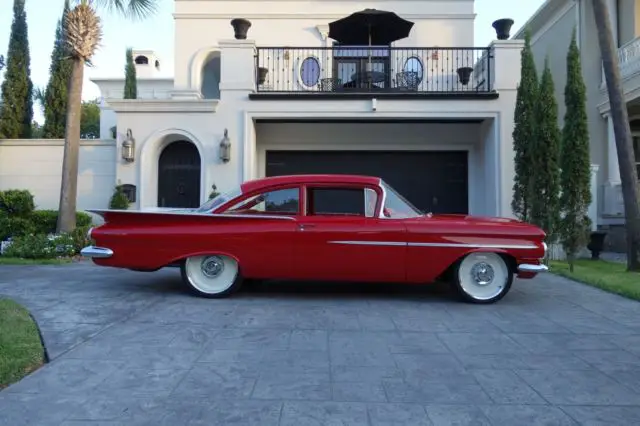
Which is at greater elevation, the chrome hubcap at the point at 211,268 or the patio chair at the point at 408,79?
the patio chair at the point at 408,79

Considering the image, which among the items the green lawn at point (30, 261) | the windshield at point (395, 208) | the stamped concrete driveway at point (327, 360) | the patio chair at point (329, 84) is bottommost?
the stamped concrete driveway at point (327, 360)

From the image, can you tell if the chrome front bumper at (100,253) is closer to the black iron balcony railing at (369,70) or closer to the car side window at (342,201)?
the car side window at (342,201)

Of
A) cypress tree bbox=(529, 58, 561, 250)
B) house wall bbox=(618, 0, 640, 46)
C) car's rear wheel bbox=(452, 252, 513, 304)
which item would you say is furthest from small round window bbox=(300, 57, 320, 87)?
car's rear wheel bbox=(452, 252, 513, 304)

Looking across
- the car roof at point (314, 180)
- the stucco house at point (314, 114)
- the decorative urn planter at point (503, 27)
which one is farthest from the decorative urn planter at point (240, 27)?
the car roof at point (314, 180)

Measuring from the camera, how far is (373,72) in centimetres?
1292

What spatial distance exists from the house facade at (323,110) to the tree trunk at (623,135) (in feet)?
9.54

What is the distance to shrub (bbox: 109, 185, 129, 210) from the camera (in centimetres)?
1209

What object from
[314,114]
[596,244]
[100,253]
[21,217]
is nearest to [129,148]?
[21,217]

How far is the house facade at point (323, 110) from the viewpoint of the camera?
487 inches

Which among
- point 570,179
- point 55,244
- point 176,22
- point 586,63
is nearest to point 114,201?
point 55,244

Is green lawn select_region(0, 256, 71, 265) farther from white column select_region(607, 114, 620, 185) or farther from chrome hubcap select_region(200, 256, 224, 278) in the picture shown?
white column select_region(607, 114, 620, 185)

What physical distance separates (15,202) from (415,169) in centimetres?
979

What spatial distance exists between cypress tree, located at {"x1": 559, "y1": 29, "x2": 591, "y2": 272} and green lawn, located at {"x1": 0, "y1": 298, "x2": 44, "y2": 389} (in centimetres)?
840

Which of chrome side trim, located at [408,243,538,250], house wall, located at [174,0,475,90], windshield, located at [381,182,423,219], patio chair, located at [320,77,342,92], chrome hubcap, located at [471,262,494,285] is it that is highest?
house wall, located at [174,0,475,90]
